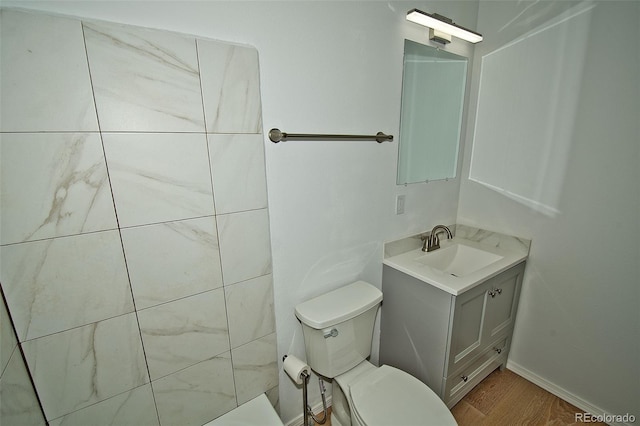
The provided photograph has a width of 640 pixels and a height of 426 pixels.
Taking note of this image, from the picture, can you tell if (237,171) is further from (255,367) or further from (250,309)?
(255,367)

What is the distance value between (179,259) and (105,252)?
0.21 meters

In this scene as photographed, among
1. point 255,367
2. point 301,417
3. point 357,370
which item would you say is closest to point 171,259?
point 255,367

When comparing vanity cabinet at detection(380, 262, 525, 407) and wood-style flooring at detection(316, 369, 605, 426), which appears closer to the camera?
vanity cabinet at detection(380, 262, 525, 407)

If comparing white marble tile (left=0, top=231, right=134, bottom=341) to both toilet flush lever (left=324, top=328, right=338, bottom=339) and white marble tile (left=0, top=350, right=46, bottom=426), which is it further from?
toilet flush lever (left=324, top=328, right=338, bottom=339)

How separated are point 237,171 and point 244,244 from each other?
290 millimetres

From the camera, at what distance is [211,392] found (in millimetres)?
1144

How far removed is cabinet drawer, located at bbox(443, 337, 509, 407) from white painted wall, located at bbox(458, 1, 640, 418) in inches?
6.9

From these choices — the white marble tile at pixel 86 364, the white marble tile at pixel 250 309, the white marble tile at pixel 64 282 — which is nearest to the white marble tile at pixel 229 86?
the white marble tile at pixel 64 282

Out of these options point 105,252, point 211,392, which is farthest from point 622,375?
point 105,252

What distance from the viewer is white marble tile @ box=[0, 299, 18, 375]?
71cm

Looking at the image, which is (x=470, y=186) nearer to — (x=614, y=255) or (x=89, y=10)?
(x=614, y=255)

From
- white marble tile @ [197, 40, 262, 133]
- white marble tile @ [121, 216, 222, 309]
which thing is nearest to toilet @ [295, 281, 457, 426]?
white marble tile @ [121, 216, 222, 309]

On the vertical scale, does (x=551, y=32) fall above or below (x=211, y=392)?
above

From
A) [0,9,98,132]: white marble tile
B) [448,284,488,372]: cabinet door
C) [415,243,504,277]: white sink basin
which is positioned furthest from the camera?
[415,243,504,277]: white sink basin
